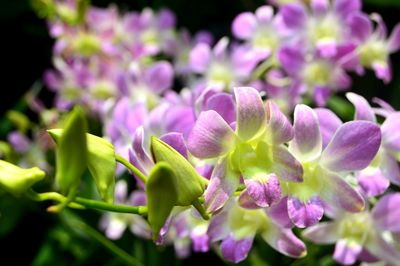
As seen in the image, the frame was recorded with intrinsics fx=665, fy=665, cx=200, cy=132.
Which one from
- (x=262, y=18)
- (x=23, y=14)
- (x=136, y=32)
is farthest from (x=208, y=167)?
(x=23, y=14)

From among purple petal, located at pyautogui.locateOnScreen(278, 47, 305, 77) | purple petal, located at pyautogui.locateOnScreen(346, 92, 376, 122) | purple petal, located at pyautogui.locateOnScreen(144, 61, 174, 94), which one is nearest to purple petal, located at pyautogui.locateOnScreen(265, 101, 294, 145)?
purple petal, located at pyautogui.locateOnScreen(346, 92, 376, 122)

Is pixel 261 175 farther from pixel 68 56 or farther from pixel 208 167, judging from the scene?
pixel 68 56

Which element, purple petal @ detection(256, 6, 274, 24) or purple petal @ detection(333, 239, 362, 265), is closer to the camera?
purple petal @ detection(333, 239, 362, 265)

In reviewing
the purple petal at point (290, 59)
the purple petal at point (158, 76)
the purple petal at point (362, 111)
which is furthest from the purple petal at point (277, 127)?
the purple petal at point (158, 76)

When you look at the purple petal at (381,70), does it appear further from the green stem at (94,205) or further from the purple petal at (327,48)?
the green stem at (94,205)

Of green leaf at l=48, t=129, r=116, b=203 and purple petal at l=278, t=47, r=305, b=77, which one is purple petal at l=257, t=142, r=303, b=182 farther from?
purple petal at l=278, t=47, r=305, b=77

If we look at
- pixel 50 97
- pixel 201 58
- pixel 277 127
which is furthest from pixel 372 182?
pixel 50 97

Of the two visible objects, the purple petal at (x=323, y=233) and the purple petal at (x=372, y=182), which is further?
the purple petal at (x=323, y=233)
